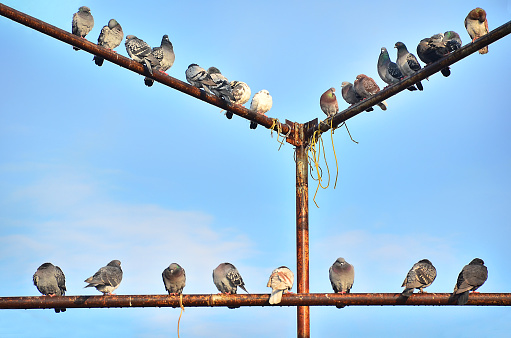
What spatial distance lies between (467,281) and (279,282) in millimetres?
2612

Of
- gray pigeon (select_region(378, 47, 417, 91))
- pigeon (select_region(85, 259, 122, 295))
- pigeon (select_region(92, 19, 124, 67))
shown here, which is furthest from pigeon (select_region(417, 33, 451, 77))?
pigeon (select_region(85, 259, 122, 295))

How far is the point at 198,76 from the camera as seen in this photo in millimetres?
11672

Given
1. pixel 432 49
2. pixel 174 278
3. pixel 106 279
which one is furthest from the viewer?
pixel 432 49

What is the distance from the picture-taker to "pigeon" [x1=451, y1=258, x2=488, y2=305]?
8336 millimetres

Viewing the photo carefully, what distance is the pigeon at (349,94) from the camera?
13.7 meters

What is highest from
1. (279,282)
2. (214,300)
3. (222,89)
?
(222,89)

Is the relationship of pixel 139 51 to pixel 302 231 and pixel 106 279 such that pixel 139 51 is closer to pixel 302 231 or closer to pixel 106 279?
pixel 106 279

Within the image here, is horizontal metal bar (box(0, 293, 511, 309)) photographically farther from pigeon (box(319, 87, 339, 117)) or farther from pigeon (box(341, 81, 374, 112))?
pigeon (box(341, 81, 374, 112))

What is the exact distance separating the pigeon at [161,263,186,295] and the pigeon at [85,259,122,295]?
84 cm

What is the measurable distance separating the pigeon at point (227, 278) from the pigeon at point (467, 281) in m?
3.46

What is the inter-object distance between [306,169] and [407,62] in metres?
3.44

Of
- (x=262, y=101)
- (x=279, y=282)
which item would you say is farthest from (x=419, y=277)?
(x=262, y=101)

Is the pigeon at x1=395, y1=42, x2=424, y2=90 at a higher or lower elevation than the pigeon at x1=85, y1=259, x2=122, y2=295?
higher

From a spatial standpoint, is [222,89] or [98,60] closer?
[98,60]
